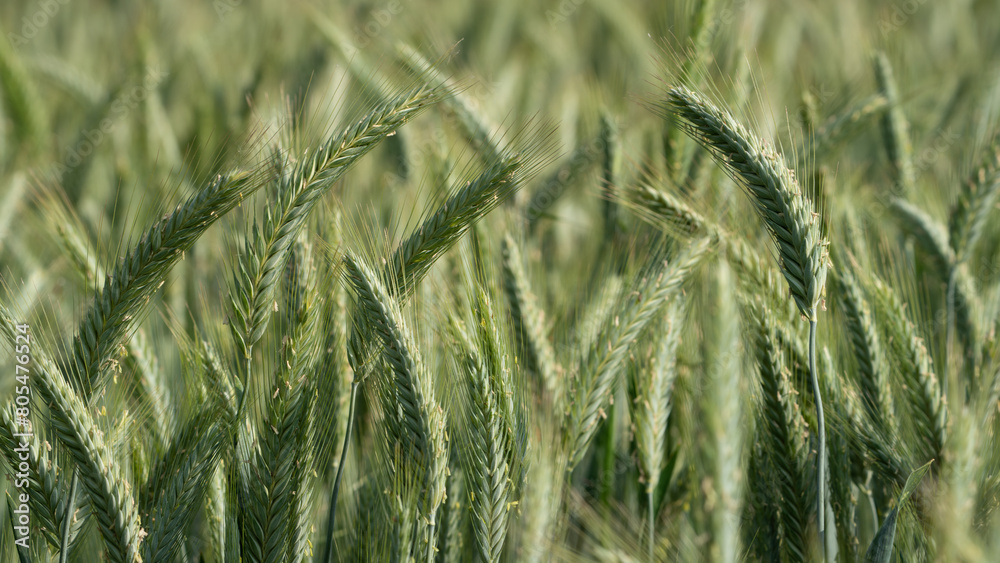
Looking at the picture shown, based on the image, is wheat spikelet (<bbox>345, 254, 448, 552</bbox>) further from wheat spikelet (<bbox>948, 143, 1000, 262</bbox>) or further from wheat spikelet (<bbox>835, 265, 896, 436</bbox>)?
wheat spikelet (<bbox>948, 143, 1000, 262</bbox>)

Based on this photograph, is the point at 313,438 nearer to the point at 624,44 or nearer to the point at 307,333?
the point at 307,333

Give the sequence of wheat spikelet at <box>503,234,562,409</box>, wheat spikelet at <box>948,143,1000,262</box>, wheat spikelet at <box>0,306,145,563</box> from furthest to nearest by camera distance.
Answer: wheat spikelet at <box>948,143,1000,262</box> < wheat spikelet at <box>503,234,562,409</box> < wheat spikelet at <box>0,306,145,563</box>

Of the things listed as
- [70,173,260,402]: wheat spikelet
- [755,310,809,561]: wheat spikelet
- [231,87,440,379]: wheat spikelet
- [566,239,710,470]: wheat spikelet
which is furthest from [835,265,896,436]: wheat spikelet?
[70,173,260,402]: wheat spikelet

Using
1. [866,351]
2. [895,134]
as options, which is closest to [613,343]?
[866,351]

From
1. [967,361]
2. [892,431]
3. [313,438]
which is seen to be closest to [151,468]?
[313,438]

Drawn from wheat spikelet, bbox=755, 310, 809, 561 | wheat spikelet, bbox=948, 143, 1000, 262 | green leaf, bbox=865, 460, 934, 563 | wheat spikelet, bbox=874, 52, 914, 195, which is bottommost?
green leaf, bbox=865, 460, 934, 563

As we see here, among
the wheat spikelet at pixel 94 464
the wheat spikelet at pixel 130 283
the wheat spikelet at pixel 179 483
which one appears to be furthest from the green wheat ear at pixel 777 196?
the wheat spikelet at pixel 94 464

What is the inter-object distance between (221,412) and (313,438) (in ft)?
0.64

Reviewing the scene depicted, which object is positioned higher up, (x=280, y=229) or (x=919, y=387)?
(x=280, y=229)

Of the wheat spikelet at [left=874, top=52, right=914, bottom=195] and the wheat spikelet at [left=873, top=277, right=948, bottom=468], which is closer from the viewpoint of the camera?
the wheat spikelet at [left=873, top=277, right=948, bottom=468]

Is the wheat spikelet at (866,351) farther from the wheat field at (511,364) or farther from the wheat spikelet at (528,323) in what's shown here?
the wheat spikelet at (528,323)

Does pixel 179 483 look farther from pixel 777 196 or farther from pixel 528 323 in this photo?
pixel 777 196

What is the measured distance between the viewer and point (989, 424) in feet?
4.18

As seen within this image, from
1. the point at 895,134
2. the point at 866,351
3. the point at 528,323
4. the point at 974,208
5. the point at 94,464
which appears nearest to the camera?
the point at 94,464
